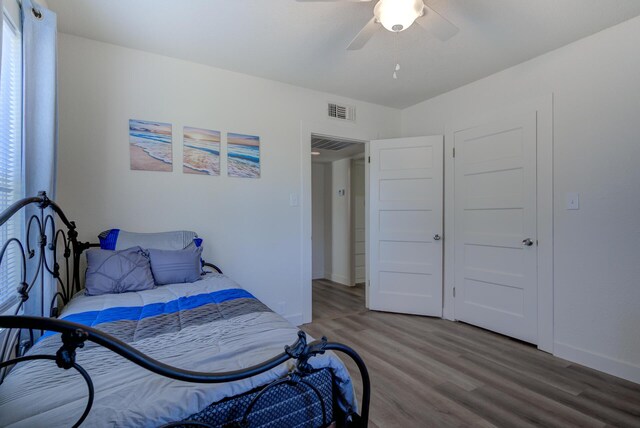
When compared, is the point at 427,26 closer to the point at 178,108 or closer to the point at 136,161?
the point at 178,108

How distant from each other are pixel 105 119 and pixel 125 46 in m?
0.62

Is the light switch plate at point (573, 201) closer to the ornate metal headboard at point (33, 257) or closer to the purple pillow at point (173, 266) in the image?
the purple pillow at point (173, 266)

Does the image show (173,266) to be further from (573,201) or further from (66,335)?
(573,201)

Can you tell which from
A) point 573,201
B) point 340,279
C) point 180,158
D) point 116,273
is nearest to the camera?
point 116,273

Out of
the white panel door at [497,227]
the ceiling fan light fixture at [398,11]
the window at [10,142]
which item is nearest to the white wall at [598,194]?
the white panel door at [497,227]

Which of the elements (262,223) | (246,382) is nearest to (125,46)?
(262,223)

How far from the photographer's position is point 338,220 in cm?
529

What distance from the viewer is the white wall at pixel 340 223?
198 inches

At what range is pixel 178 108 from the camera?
262 centimetres

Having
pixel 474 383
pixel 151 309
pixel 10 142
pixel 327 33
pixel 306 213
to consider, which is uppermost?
pixel 327 33

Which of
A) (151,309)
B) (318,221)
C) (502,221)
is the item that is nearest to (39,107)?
(151,309)

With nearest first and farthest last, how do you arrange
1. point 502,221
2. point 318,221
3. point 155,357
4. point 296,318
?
point 155,357 < point 502,221 < point 296,318 < point 318,221

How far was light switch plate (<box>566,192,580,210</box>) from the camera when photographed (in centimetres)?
235

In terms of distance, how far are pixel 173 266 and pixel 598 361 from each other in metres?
3.15
